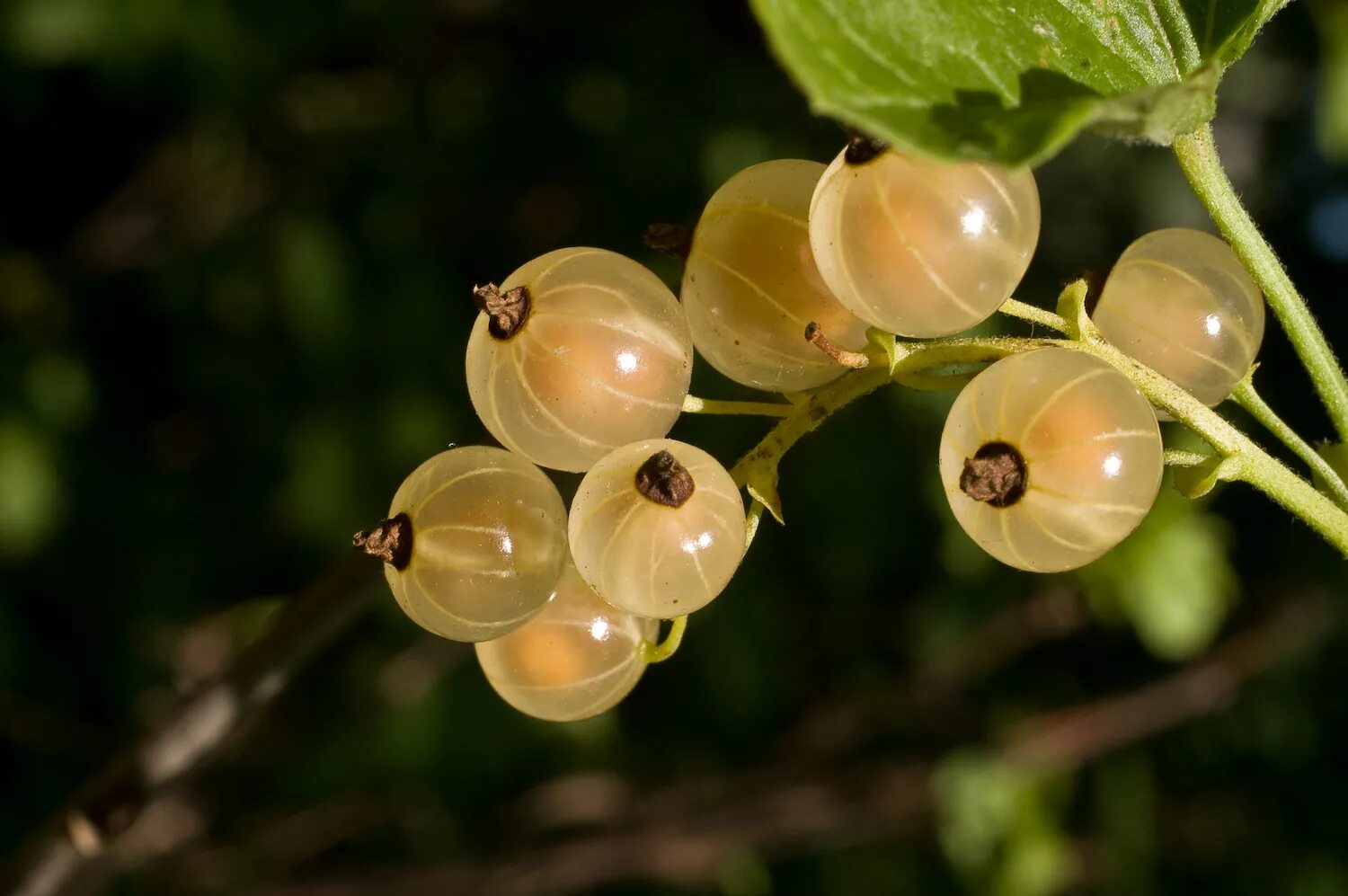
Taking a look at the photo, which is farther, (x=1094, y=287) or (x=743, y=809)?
(x=743, y=809)

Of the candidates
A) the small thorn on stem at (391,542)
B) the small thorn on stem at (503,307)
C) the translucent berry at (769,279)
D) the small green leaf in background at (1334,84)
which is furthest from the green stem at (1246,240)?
the small green leaf in background at (1334,84)

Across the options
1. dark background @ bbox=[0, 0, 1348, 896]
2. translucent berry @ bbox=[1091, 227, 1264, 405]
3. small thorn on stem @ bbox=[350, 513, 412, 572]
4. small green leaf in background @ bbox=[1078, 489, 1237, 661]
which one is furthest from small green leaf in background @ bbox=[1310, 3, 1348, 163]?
small thorn on stem @ bbox=[350, 513, 412, 572]

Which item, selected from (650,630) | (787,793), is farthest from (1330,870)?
(650,630)

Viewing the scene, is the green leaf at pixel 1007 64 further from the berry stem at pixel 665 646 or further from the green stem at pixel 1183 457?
the berry stem at pixel 665 646

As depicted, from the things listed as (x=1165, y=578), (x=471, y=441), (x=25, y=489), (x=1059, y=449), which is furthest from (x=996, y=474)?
(x=25, y=489)

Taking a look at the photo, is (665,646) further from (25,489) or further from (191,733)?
(25,489)

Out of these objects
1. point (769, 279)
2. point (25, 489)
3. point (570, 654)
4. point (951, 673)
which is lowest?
point (25, 489)
